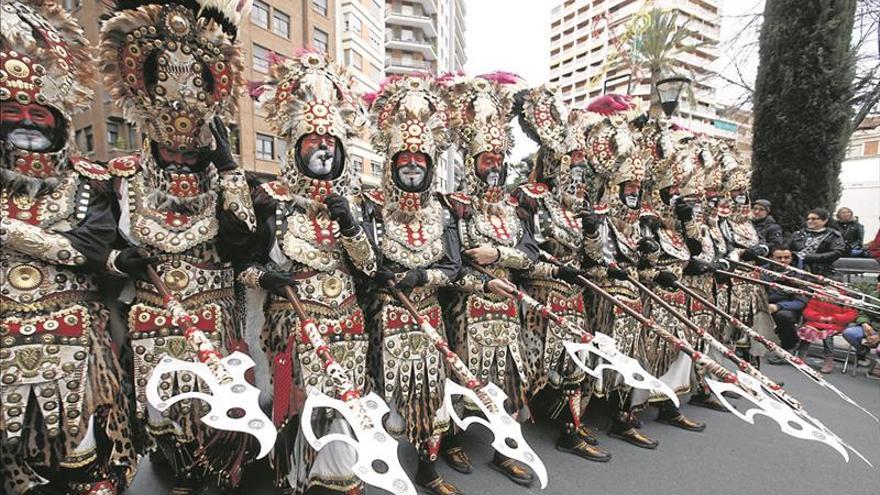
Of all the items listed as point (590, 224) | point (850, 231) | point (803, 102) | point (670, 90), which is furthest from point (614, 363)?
point (803, 102)

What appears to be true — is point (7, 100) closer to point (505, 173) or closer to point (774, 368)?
point (505, 173)

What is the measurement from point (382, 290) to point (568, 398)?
1764 mm

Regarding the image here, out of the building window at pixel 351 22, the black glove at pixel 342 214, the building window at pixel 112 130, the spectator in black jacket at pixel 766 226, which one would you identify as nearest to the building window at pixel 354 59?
the building window at pixel 351 22

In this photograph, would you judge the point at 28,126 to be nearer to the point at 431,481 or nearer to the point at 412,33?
the point at 431,481

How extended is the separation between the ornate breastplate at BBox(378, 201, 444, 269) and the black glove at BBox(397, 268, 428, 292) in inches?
4.0

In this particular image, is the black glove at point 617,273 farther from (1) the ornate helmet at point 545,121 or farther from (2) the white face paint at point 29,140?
(2) the white face paint at point 29,140

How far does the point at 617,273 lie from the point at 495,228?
3.56 ft

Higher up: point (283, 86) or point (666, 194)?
point (283, 86)

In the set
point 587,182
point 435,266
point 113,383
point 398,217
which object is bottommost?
point 113,383

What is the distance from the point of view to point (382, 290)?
8.88 feet

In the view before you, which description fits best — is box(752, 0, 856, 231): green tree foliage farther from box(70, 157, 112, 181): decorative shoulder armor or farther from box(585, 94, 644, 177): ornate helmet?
box(70, 157, 112, 181): decorative shoulder armor

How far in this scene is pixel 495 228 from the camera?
122 inches

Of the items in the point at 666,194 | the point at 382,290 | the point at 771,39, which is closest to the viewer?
the point at 382,290

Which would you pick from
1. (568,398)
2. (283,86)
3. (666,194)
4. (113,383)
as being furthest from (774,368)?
(113,383)
